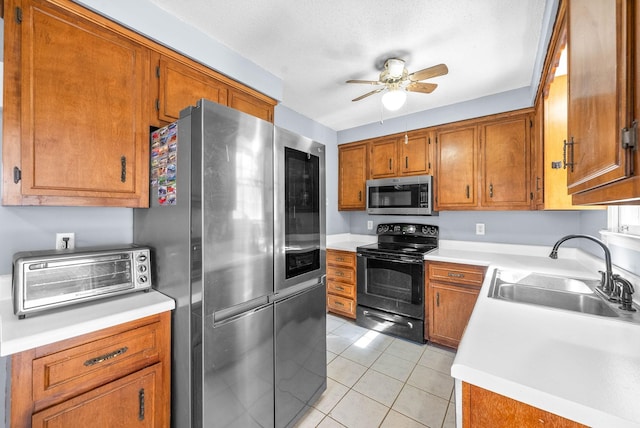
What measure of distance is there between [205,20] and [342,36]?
889 millimetres

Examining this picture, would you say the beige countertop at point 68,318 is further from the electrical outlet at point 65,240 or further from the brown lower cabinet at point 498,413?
the brown lower cabinet at point 498,413

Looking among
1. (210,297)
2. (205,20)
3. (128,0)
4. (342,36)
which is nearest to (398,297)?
(210,297)

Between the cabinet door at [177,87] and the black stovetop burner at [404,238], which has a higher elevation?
the cabinet door at [177,87]

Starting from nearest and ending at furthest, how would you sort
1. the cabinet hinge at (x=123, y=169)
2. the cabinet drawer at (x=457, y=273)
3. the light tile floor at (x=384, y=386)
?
the cabinet hinge at (x=123, y=169) → the light tile floor at (x=384, y=386) → the cabinet drawer at (x=457, y=273)

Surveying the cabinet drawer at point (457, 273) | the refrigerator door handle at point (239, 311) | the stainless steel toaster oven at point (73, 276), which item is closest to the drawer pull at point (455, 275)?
the cabinet drawer at point (457, 273)

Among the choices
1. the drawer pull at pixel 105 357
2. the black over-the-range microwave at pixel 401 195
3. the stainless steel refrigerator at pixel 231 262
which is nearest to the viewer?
the drawer pull at pixel 105 357

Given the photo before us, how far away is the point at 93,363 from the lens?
1079mm

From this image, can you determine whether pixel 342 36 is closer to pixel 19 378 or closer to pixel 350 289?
pixel 19 378

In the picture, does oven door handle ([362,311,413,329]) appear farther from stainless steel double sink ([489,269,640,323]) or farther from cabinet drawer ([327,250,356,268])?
stainless steel double sink ([489,269,640,323])

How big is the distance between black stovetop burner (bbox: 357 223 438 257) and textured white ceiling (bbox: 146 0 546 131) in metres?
1.59

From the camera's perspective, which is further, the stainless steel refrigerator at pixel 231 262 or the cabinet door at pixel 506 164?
the cabinet door at pixel 506 164

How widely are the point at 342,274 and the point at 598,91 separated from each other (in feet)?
9.12

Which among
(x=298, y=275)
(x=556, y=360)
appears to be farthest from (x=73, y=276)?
(x=556, y=360)

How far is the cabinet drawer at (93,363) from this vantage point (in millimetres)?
972
